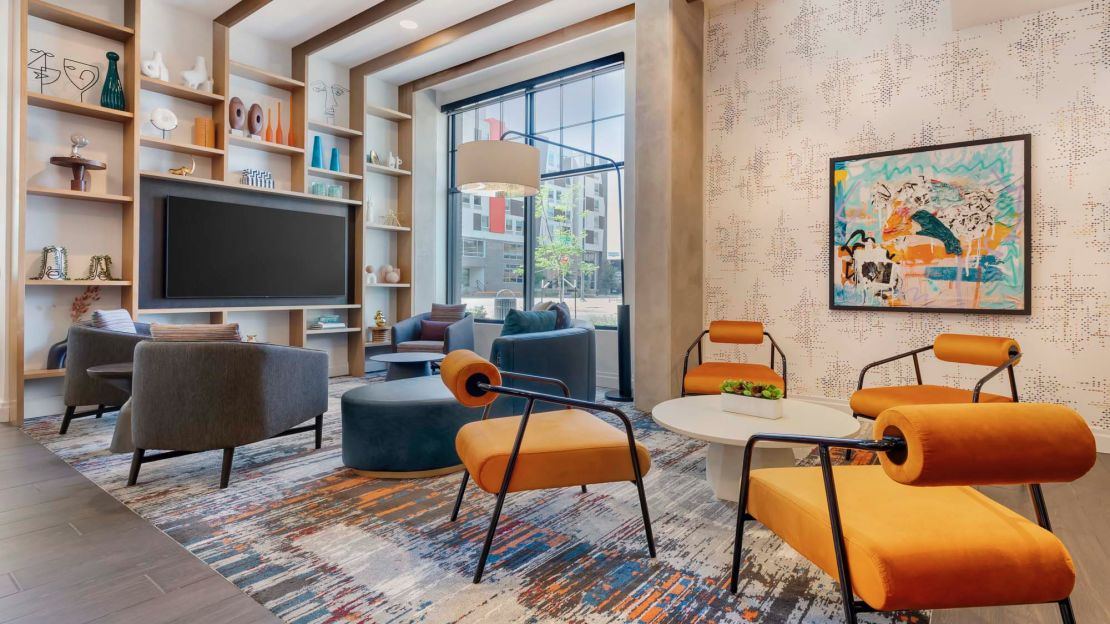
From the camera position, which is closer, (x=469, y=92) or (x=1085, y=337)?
(x=1085, y=337)

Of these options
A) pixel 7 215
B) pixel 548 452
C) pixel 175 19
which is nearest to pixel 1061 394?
pixel 548 452

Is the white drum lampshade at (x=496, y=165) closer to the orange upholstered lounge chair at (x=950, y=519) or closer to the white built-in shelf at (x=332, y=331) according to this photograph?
the orange upholstered lounge chair at (x=950, y=519)

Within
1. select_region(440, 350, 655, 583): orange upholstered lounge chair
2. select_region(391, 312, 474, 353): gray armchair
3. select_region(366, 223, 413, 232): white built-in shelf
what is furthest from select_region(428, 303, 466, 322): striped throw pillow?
select_region(440, 350, 655, 583): orange upholstered lounge chair

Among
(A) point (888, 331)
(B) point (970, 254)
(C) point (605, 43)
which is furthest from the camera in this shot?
(C) point (605, 43)

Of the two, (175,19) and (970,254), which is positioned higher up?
(175,19)

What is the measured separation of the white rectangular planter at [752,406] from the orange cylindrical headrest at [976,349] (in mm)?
1349

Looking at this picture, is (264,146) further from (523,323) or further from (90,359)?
(523,323)

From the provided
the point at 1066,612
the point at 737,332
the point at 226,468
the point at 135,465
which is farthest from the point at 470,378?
the point at 737,332

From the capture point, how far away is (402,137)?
7191 millimetres

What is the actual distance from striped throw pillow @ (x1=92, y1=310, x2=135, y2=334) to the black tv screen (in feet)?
2.95

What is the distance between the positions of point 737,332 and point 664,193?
1.22 meters

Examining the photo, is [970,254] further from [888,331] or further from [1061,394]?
[1061,394]

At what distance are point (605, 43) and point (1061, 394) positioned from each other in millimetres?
4793

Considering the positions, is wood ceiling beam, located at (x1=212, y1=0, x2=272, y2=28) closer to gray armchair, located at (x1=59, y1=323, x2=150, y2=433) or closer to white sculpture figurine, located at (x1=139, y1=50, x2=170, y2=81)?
white sculpture figurine, located at (x1=139, y1=50, x2=170, y2=81)
